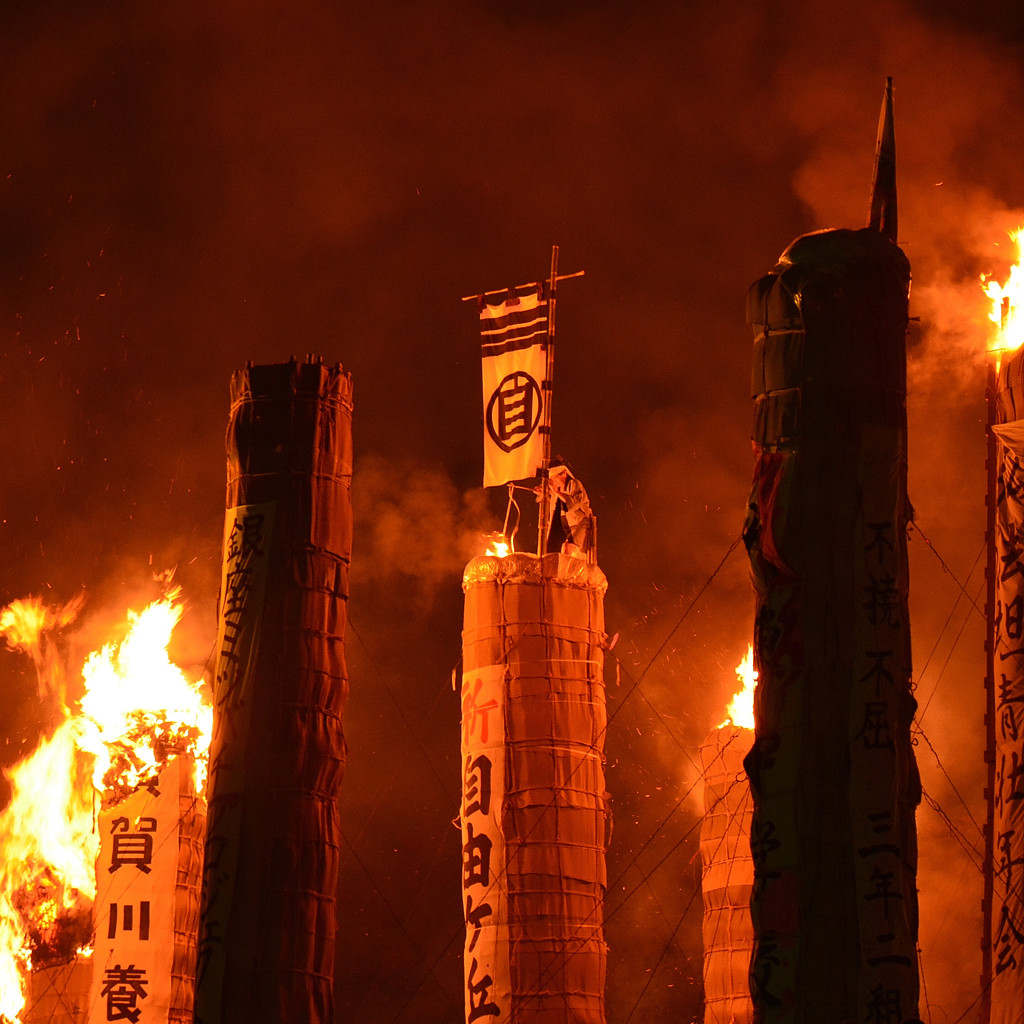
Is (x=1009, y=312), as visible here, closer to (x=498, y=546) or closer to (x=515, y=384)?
(x=515, y=384)

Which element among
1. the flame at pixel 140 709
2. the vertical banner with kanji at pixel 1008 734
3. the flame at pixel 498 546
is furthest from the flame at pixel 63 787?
the vertical banner with kanji at pixel 1008 734

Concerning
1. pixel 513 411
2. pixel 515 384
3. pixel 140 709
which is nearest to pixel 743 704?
pixel 513 411

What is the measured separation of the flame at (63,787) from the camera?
2873 centimetres

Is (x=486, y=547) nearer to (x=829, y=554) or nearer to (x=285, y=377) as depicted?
(x=285, y=377)

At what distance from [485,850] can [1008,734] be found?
24.9ft

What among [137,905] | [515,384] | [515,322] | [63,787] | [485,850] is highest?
[515,322]

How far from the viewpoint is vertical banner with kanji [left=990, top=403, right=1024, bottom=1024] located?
703 inches

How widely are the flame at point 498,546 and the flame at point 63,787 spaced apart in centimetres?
596

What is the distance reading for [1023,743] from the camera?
1881 centimetres

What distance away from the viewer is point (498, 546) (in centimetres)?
2569

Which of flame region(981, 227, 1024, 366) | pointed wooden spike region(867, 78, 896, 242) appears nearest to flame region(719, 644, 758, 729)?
flame region(981, 227, 1024, 366)

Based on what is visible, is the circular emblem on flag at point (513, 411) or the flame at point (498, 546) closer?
the flame at point (498, 546)

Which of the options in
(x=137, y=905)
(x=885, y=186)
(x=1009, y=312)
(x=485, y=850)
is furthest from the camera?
(x=137, y=905)

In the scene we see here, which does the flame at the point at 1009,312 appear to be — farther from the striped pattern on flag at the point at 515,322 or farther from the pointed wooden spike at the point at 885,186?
the striped pattern on flag at the point at 515,322
